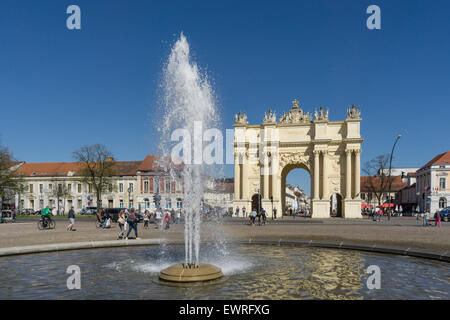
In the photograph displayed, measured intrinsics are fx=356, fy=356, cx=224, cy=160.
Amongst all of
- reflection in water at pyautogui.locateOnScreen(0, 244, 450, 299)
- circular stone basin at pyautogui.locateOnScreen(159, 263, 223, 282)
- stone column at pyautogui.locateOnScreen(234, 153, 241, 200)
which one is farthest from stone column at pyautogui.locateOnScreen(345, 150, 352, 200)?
circular stone basin at pyautogui.locateOnScreen(159, 263, 223, 282)

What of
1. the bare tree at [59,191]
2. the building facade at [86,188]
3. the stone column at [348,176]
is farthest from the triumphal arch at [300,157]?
the bare tree at [59,191]

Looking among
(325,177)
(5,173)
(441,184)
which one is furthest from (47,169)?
(441,184)

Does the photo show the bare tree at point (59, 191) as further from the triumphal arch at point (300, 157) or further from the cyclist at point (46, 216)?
the cyclist at point (46, 216)

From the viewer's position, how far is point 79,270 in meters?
10.9

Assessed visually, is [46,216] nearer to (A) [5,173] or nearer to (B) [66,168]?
(A) [5,173]

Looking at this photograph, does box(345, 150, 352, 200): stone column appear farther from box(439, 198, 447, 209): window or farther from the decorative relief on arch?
box(439, 198, 447, 209): window

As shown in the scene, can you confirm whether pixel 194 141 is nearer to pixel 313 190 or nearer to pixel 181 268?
pixel 181 268

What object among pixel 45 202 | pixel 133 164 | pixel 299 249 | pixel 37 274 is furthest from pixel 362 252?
pixel 45 202

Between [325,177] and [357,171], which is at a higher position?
[357,171]

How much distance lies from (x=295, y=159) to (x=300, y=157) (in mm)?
822

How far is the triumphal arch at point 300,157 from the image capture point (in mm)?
52844

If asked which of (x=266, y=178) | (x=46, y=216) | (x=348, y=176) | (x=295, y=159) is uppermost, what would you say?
(x=295, y=159)

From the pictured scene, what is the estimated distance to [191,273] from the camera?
9133 millimetres

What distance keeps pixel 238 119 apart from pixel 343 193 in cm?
1988
